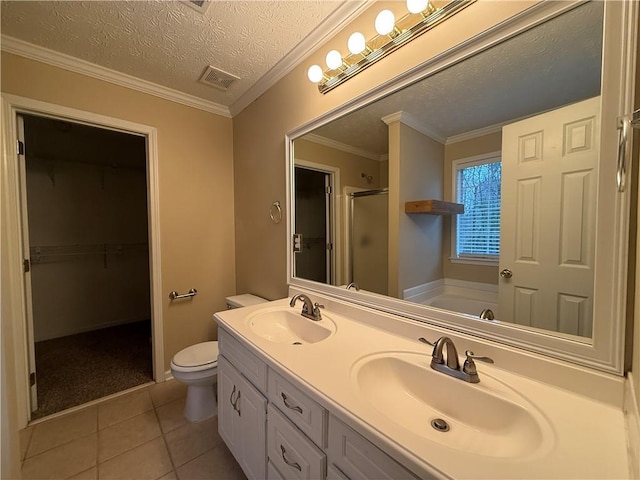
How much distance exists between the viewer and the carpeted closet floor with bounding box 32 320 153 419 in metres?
1.88

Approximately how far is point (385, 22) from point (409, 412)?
1477mm

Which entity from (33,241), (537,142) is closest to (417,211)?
(537,142)

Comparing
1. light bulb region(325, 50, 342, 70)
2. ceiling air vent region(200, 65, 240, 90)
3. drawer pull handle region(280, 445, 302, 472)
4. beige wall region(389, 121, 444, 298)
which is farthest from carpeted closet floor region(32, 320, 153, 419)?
light bulb region(325, 50, 342, 70)

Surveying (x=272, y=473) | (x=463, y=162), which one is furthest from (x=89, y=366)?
(x=463, y=162)

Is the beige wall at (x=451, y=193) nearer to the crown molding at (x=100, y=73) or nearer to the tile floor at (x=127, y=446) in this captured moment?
the tile floor at (x=127, y=446)

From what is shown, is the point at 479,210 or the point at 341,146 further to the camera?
the point at 341,146

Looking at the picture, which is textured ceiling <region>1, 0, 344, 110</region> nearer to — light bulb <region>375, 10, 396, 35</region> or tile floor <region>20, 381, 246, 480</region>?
light bulb <region>375, 10, 396, 35</region>

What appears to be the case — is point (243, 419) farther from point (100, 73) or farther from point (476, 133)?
point (100, 73)

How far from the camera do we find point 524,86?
0.84m

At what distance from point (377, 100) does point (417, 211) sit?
573 millimetres

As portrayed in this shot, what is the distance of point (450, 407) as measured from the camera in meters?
0.79

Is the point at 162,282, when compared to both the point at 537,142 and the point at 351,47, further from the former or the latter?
the point at 537,142

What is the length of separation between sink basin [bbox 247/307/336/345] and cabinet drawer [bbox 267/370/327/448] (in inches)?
12.7

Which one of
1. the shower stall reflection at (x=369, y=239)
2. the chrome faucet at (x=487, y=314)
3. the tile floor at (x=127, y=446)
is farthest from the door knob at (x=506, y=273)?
the tile floor at (x=127, y=446)
